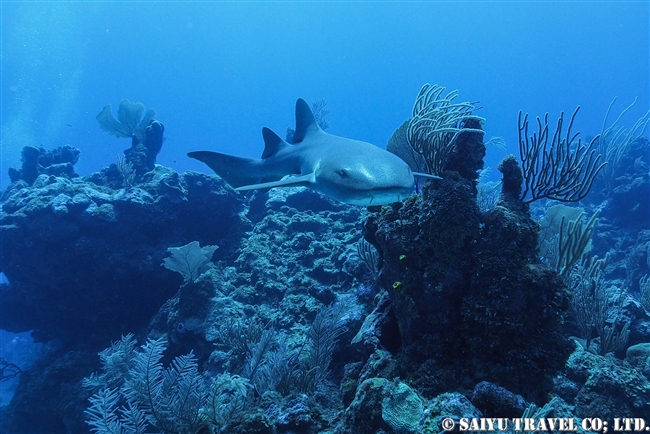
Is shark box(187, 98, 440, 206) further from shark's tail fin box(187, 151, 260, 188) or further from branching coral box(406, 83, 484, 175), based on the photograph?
branching coral box(406, 83, 484, 175)

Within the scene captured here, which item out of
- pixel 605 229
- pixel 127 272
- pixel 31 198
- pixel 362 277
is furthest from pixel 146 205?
pixel 605 229

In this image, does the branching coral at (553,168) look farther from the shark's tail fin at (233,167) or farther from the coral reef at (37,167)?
the coral reef at (37,167)

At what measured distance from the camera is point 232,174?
4.87m

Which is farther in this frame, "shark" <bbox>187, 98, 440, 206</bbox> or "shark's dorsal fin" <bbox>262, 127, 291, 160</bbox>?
"shark's dorsal fin" <bbox>262, 127, 291, 160</bbox>

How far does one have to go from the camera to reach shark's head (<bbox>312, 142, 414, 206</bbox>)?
2709 millimetres

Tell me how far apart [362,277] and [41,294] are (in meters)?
9.74

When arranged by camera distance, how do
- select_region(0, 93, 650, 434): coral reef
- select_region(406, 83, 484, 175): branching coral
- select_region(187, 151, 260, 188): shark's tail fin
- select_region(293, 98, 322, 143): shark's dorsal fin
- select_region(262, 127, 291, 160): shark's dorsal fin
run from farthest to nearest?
select_region(262, 127, 291, 160): shark's dorsal fin < select_region(293, 98, 322, 143): shark's dorsal fin < select_region(187, 151, 260, 188): shark's tail fin < select_region(406, 83, 484, 175): branching coral < select_region(0, 93, 650, 434): coral reef

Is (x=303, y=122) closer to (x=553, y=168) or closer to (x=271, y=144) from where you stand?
(x=271, y=144)

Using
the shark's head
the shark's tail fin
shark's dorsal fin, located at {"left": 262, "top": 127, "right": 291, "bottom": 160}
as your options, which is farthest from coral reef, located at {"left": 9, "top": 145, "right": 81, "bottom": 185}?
the shark's head

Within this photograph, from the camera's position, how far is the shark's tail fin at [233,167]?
4730 mm

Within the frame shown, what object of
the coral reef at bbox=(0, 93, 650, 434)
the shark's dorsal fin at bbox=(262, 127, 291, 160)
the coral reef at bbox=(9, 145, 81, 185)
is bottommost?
the coral reef at bbox=(0, 93, 650, 434)

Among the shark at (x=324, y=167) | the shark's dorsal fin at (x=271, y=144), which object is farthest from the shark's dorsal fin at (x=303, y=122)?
the shark's dorsal fin at (x=271, y=144)

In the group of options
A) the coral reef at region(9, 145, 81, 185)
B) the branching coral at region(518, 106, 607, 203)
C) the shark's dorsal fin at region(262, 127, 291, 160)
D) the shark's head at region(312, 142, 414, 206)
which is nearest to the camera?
the shark's head at region(312, 142, 414, 206)

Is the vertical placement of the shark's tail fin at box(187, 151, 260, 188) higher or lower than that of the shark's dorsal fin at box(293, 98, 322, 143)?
lower
